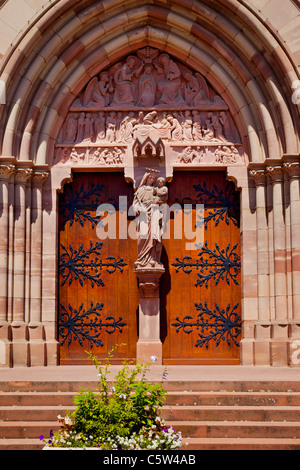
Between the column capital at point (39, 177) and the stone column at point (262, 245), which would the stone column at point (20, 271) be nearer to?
the column capital at point (39, 177)

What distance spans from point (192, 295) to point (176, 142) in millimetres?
2550

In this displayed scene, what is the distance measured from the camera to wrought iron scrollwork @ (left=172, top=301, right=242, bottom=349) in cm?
1103

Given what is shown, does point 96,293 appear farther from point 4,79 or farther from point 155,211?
point 4,79

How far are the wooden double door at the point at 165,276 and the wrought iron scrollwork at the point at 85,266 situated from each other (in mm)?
16

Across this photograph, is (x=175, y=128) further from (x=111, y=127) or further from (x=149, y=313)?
(x=149, y=313)

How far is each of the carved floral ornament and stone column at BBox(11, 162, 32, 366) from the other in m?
0.84

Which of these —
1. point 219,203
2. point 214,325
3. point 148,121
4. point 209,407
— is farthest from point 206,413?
point 148,121

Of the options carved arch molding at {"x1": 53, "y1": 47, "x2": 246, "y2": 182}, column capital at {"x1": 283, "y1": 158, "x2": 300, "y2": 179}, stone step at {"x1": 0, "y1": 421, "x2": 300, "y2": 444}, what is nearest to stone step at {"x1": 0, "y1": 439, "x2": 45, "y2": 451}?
stone step at {"x1": 0, "y1": 421, "x2": 300, "y2": 444}

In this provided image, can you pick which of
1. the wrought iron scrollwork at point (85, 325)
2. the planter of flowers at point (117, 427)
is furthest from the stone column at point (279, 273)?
the planter of flowers at point (117, 427)

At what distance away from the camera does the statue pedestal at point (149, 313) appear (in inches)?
423

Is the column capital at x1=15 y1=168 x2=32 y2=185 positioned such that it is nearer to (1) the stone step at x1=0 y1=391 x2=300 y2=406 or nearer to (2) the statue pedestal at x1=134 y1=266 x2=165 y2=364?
(2) the statue pedestal at x1=134 y1=266 x2=165 y2=364

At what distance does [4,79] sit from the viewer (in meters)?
10.4

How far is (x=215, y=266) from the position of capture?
11.2 metres

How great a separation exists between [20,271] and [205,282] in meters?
2.99
